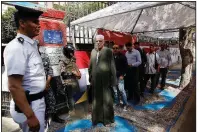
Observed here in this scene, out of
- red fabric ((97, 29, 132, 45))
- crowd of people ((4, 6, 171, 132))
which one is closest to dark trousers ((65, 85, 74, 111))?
crowd of people ((4, 6, 171, 132))

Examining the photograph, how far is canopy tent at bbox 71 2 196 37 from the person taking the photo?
→ 344cm

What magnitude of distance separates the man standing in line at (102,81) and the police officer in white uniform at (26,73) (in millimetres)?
1419

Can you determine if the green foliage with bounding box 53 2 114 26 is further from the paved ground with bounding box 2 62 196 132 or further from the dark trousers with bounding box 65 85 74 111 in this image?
the paved ground with bounding box 2 62 196 132

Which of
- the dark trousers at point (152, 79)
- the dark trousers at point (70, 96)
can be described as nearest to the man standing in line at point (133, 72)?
the dark trousers at point (152, 79)

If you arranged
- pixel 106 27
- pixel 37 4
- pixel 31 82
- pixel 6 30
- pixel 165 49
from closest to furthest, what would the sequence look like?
pixel 31 82 < pixel 37 4 < pixel 6 30 < pixel 165 49 < pixel 106 27

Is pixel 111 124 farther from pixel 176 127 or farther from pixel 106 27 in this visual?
pixel 106 27

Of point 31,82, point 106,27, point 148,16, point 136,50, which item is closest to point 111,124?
point 136,50

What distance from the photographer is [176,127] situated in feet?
9.96

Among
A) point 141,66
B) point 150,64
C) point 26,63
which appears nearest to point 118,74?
point 141,66

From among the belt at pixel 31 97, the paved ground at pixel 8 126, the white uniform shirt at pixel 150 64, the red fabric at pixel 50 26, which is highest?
the red fabric at pixel 50 26

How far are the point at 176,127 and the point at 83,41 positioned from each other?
6.59 feet

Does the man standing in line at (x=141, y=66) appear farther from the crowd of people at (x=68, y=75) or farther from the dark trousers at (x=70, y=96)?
the dark trousers at (x=70, y=96)

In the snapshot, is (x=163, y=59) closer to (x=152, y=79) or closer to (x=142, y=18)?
(x=152, y=79)

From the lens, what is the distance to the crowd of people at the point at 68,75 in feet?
4.43
